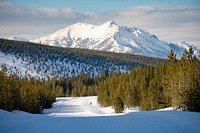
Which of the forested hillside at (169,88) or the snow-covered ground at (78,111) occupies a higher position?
the forested hillside at (169,88)

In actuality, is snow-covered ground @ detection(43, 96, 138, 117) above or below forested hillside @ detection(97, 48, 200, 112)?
below

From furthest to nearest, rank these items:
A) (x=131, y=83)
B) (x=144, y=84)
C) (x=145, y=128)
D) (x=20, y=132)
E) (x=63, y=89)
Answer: (x=63, y=89) < (x=131, y=83) < (x=144, y=84) < (x=145, y=128) < (x=20, y=132)

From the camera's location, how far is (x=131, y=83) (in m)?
77.8

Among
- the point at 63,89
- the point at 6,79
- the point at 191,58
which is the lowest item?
the point at 63,89

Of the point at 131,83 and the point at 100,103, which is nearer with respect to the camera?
the point at 131,83

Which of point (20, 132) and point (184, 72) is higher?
point (184, 72)

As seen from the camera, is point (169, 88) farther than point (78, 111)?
No

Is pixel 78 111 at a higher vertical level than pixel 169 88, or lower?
lower

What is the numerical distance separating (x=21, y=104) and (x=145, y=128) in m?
33.6

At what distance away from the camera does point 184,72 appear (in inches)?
1801

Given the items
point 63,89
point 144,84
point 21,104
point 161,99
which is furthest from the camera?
point 63,89

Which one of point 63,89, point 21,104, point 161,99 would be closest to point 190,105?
point 161,99

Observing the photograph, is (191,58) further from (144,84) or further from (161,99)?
(144,84)

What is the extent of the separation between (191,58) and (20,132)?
128 feet
